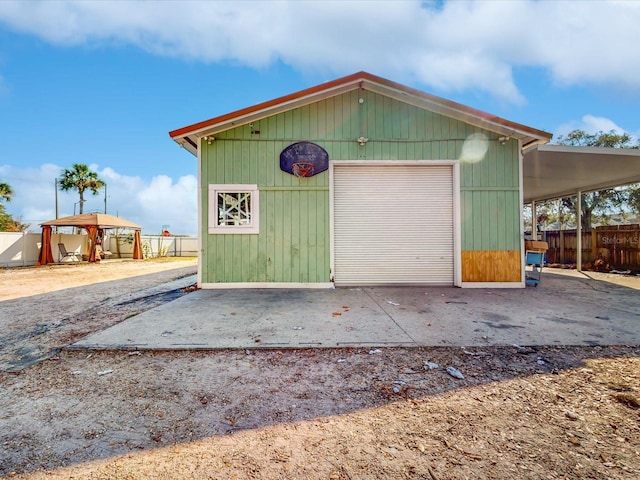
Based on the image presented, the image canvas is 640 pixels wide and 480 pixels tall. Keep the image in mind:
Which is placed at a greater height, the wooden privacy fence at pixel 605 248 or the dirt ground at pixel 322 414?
the wooden privacy fence at pixel 605 248

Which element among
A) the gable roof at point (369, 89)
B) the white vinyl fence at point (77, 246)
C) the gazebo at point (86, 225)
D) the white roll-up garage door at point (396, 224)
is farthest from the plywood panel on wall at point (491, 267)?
the gazebo at point (86, 225)

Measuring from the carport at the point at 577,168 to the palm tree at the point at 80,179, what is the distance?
103 feet

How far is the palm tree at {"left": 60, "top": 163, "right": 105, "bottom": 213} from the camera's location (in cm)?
2480

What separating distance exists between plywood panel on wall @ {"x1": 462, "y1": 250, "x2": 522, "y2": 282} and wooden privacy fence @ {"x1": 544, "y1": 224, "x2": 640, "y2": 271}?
676cm

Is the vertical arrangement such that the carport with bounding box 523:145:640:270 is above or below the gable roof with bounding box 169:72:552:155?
below

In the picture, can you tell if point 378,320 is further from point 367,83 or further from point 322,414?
point 367,83

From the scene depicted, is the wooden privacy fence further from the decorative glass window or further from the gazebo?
the gazebo

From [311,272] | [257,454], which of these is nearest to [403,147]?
[311,272]

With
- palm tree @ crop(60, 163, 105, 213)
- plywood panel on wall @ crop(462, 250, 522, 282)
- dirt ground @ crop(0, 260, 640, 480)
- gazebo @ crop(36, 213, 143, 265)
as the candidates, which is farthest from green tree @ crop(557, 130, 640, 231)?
palm tree @ crop(60, 163, 105, 213)

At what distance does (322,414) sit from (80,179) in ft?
104

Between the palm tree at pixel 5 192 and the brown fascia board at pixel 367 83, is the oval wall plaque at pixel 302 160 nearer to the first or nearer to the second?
the brown fascia board at pixel 367 83

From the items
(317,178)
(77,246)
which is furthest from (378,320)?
(77,246)

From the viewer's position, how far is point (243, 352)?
297 centimetres

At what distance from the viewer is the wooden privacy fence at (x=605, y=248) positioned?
9789 mm
